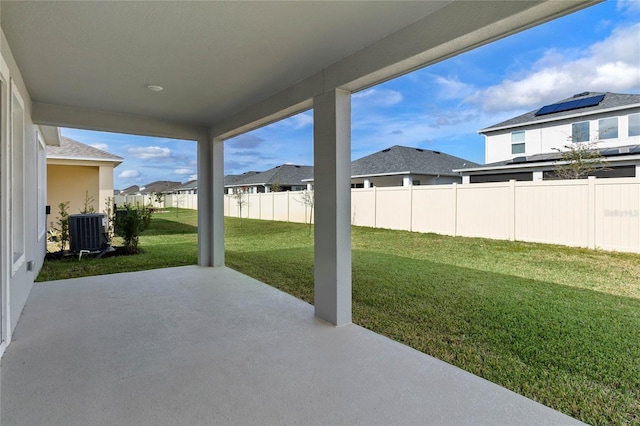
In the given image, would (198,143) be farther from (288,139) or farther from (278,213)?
(288,139)

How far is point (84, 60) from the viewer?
3262 mm

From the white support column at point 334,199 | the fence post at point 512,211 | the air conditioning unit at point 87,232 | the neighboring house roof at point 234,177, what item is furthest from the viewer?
the neighboring house roof at point 234,177

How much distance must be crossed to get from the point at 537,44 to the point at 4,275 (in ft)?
38.7

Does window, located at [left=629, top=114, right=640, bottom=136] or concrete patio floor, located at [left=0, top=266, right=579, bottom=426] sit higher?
window, located at [left=629, top=114, right=640, bottom=136]

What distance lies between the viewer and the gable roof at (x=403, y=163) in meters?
14.3

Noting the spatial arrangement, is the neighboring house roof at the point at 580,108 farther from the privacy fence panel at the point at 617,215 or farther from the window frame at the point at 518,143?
the privacy fence panel at the point at 617,215

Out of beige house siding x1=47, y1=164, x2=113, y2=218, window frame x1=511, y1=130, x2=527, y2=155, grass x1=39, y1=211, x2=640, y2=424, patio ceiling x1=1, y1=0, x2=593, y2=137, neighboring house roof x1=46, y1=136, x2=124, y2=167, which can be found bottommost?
grass x1=39, y1=211, x2=640, y2=424

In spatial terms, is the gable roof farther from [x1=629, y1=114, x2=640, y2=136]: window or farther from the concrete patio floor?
the concrete patio floor

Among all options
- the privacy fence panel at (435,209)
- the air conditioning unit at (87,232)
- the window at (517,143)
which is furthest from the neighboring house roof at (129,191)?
the window at (517,143)

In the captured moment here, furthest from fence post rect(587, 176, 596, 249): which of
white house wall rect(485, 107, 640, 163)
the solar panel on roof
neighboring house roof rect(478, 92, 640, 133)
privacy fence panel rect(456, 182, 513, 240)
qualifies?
the solar panel on roof

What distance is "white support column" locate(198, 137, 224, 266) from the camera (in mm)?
6219

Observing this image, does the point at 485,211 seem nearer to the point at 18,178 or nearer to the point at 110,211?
the point at 18,178

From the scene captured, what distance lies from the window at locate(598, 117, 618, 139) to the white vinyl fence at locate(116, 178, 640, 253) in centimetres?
270

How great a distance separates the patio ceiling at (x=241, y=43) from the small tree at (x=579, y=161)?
7203mm
